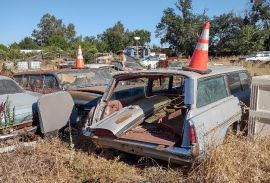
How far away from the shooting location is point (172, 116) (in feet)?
19.3

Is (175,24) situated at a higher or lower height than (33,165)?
higher

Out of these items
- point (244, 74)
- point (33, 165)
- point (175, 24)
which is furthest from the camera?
point (175, 24)

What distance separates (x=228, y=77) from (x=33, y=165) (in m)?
3.46

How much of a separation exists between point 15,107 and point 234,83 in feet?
13.1

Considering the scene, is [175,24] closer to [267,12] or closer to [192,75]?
[267,12]

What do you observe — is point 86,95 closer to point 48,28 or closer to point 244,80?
point 244,80

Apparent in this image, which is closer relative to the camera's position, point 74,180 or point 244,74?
point 74,180

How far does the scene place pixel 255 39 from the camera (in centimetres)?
5000

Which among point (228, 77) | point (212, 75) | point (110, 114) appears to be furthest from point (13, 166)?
point (228, 77)

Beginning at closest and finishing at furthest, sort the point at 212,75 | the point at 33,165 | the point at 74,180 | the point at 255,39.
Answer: the point at 74,180
the point at 33,165
the point at 212,75
the point at 255,39

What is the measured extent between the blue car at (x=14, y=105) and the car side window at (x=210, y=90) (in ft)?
11.0

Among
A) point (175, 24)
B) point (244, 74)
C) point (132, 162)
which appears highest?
point (175, 24)

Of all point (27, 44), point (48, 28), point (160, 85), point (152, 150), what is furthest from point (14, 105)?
point (48, 28)

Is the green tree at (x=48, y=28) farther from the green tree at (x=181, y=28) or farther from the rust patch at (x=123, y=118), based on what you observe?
the rust patch at (x=123, y=118)
